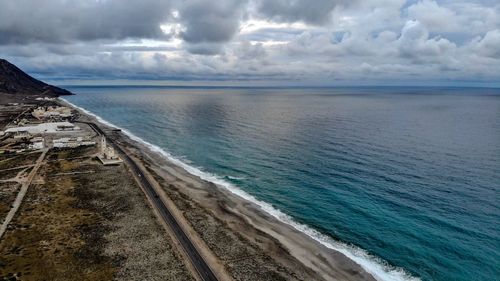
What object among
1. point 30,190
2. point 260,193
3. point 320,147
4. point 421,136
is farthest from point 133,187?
point 421,136

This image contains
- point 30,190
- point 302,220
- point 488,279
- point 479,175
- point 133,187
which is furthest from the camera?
point 479,175

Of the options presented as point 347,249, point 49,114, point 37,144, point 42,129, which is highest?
point 49,114

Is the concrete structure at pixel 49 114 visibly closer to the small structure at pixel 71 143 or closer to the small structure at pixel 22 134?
the small structure at pixel 22 134

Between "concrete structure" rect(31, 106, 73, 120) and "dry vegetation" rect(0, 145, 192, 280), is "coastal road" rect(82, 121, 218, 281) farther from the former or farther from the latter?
"concrete structure" rect(31, 106, 73, 120)

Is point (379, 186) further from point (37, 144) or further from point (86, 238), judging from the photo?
point (37, 144)

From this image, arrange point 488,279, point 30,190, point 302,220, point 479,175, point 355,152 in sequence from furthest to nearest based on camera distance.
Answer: point 355,152 < point 479,175 < point 30,190 < point 302,220 < point 488,279

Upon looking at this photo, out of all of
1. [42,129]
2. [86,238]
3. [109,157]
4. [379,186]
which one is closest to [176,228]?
[86,238]

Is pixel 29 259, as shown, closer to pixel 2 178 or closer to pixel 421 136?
pixel 2 178

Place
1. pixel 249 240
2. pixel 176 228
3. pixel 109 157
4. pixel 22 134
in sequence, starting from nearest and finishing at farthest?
1. pixel 249 240
2. pixel 176 228
3. pixel 109 157
4. pixel 22 134
